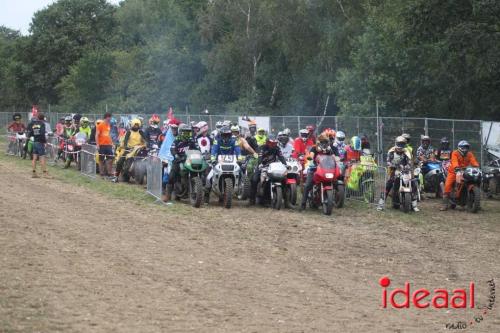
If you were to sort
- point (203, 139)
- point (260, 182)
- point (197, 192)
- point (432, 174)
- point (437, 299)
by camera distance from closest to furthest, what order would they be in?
point (437, 299) < point (197, 192) < point (260, 182) < point (203, 139) < point (432, 174)

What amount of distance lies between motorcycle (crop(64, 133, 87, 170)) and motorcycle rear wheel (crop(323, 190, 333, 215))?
1181 cm

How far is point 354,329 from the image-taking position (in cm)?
829

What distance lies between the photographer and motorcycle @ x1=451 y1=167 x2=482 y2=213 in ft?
60.4

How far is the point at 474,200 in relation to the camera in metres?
18.6

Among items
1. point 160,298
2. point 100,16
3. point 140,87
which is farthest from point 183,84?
point 160,298

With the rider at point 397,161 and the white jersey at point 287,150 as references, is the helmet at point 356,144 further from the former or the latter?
the rider at point 397,161

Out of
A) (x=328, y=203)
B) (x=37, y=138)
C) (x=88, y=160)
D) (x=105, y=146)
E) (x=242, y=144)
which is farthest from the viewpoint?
(x=88, y=160)

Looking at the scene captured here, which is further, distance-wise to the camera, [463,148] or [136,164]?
[136,164]

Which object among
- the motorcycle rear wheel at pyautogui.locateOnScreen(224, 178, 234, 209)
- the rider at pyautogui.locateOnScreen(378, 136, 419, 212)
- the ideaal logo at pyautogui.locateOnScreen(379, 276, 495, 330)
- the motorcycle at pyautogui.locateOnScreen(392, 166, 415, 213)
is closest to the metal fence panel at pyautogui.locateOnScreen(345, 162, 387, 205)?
the rider at pyautogui.locateOnScreen(378, 136, 419, 212)

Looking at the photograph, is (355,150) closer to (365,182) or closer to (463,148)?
(365,182)

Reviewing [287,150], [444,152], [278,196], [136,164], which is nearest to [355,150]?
[287,150]

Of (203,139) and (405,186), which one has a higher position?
(203,139)

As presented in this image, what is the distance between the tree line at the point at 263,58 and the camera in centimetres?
3089

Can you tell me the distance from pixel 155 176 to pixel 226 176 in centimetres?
189
